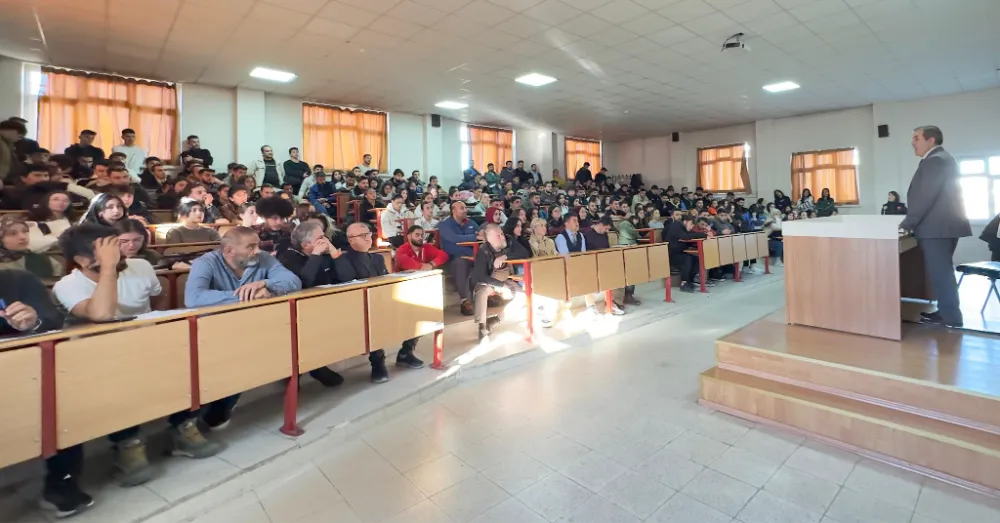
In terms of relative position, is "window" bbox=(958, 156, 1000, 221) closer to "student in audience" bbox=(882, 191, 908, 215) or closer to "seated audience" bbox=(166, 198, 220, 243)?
"student in audience" bbox=(882, 191, 908, 215)

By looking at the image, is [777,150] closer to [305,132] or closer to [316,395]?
[305,132]

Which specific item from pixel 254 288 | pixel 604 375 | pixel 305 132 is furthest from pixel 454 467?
pixel 305 132

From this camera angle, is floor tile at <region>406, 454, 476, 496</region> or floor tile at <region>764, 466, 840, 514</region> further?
floor tile at <region>406, 454, 476, 496</region>

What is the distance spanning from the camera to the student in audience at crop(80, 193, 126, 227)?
2.98 m

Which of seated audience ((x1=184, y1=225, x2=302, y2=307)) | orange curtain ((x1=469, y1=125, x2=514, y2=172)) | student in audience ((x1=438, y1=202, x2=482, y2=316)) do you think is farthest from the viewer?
orange curtain ((x1=469, y1=125, x2=514, y2=172))

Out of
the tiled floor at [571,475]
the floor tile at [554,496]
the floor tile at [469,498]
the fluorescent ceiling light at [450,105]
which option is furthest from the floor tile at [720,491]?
the fluorescent ceiling light at [450,105]

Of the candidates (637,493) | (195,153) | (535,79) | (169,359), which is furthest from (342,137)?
(637,493)

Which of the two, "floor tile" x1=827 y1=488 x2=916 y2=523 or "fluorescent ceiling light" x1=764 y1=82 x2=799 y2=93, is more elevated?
"fluorescent ceiling light" x1=764 y1=82 x2=799 y2=93

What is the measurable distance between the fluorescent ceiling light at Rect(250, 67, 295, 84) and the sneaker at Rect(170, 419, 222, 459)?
6129 millimetres

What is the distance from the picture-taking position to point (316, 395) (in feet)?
9.41

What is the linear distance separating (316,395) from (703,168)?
12.8 metres

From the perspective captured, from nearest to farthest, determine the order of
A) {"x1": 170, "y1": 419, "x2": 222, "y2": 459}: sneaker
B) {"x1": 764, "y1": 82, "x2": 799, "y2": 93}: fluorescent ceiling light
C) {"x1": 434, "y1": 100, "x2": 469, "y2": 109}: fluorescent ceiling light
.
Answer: {"x1": 170, "y1": 419, "x2": 222, "y2": 459}: sneaker → {"x1": 764, "y1": 82, "x2": 799, "y2": 93}: fluorescent ceiling light → {"x1": 434, "y1": 100, "x2": 469, "y2": 109}: fluorescent ceiling light

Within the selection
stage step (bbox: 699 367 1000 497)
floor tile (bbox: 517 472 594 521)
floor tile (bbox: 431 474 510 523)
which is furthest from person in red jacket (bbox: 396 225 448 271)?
stage step (bbox: 699 367 1000 497)

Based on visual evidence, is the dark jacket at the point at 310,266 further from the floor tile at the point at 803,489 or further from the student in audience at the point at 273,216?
the floor tile at the point at 803,489
